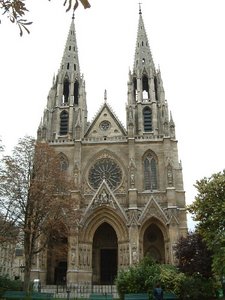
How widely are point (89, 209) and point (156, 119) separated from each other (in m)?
12.7

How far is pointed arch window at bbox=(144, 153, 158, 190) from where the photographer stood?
111 feet

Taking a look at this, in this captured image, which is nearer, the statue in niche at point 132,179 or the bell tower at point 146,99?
the statue in niche at point 132,179

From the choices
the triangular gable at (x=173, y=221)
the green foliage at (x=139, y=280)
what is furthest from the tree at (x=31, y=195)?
the triangular gable at (x=173, y=221)

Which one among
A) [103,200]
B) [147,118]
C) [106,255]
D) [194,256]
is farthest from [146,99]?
[194,256]

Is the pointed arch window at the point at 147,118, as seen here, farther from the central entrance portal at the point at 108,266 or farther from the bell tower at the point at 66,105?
the central entrance portal at the point at 108,266

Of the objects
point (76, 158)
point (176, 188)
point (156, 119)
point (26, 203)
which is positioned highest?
point (156, 119)

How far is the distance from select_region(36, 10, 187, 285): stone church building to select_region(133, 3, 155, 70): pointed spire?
0.19 metres

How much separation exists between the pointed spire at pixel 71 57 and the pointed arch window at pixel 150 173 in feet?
49.7

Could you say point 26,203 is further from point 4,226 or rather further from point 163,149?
point 163,149

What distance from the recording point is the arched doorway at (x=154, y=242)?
104 feet

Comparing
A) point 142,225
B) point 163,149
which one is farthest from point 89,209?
point 163,149

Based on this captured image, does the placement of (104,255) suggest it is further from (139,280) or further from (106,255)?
(139,280)

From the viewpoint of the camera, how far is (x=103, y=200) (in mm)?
31547

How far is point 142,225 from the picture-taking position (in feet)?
100
